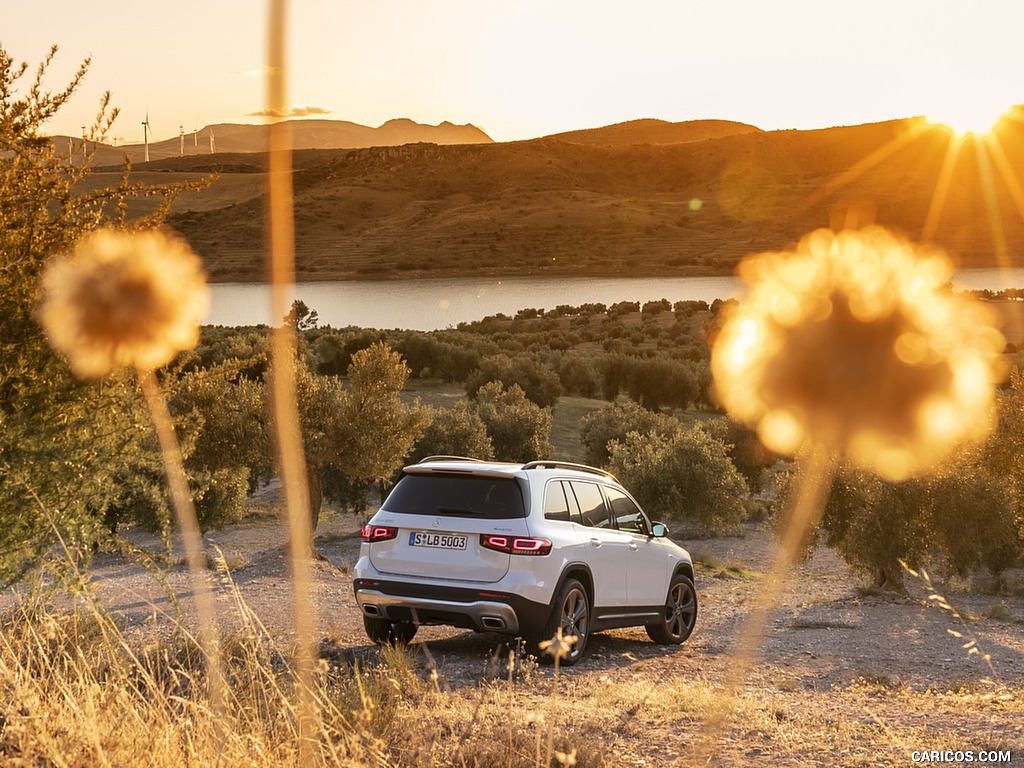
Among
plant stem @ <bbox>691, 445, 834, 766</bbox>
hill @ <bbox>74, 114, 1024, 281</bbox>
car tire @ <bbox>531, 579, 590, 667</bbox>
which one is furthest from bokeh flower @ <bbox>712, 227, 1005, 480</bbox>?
hill @ <bbox>74, 114, 1024, 281</bbox>

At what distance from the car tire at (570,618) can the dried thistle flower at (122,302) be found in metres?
4.09

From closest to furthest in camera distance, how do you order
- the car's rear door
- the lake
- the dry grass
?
the dry grass, the car's rear door, the lake

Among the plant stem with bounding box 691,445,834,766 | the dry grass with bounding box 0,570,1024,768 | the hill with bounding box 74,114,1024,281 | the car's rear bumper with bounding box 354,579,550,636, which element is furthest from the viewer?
A: the hill with bounding box 74,114,1024,281

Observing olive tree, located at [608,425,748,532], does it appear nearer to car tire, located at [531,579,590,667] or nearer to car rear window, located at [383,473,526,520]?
car tire, located at [531,579,590,667]

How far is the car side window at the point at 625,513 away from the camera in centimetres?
1111

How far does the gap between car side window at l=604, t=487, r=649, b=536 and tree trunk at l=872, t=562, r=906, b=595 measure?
1048cm

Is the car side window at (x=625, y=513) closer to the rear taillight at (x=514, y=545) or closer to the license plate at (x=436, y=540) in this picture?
the rear taillight at (x=514, y=545)

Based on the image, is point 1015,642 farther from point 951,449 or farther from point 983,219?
point 983,219

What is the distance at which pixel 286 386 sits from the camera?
60.8 feet

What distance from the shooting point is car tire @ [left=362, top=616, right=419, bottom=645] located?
10570 mm

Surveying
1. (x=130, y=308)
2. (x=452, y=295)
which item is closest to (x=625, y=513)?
(x=130, y=308)

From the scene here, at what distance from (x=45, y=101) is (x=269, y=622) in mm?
6326

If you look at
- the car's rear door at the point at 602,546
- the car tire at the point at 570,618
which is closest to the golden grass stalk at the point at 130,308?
the car tire at the point at 570,618

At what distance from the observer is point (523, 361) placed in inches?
1838
